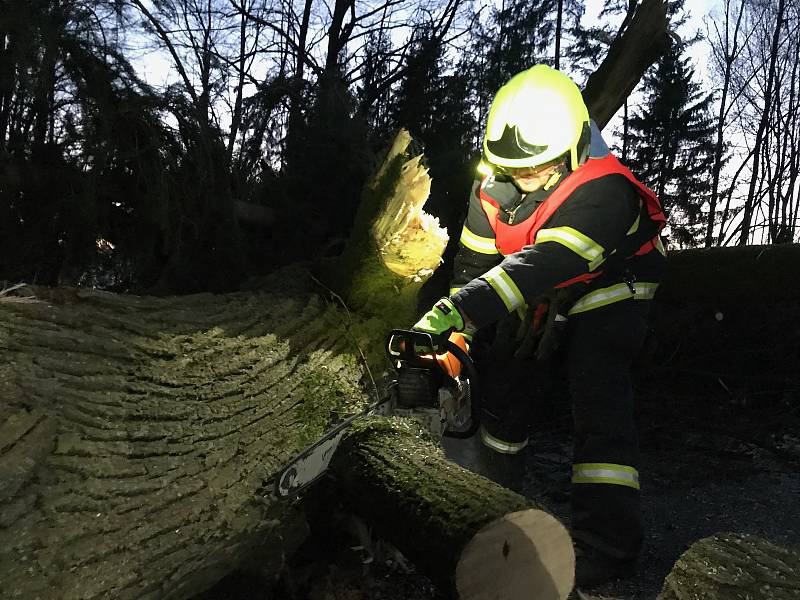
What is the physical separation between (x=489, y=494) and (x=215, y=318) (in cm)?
137

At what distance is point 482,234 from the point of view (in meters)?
2.25

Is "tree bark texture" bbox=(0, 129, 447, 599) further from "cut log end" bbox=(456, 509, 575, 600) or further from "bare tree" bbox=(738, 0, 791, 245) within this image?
"bare tree" bbox=(738, 0, 791, 245)

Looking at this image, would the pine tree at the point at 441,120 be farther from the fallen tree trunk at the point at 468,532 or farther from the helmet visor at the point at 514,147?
the fallen tree trunk at the point at 468,532

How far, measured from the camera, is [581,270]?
1790 millimetres

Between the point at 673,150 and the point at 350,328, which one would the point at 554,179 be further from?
the point at 673,150

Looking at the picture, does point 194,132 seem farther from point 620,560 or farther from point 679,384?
point 679,384

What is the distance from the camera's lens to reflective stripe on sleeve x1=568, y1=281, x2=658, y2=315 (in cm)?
202

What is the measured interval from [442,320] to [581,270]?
0.53 meters

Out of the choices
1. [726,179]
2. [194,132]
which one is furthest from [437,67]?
[726,179]

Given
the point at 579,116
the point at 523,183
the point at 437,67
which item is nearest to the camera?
the point at 579,116

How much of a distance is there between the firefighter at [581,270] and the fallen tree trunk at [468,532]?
49cm

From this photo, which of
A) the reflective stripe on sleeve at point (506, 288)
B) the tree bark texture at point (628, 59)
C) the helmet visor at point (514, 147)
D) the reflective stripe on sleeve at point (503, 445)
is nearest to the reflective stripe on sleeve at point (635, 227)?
the helmet visor at point (514, 147)

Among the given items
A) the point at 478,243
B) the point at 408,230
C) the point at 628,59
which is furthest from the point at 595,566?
the point at 628,59

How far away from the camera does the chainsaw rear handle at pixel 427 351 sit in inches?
61.3
